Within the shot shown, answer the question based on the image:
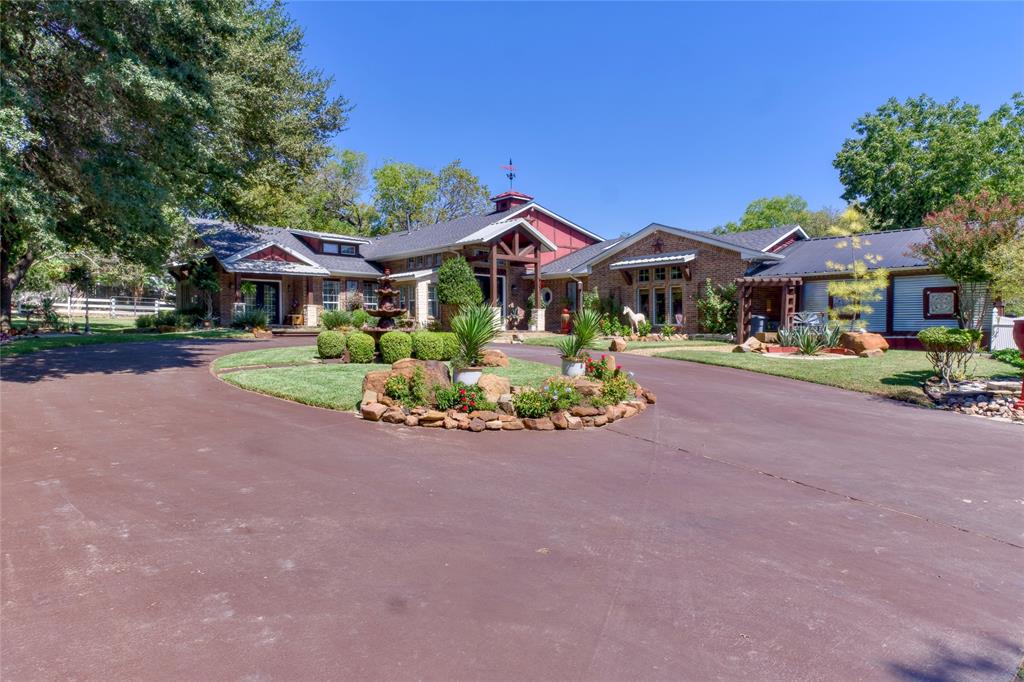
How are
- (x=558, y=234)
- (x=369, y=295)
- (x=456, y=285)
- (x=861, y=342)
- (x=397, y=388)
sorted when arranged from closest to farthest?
1. (x=397, y=388)
2. (x=861, y=342)
3. (x=456, y=285)
4. (x=369, y=295)
5. (x=558, y=234)

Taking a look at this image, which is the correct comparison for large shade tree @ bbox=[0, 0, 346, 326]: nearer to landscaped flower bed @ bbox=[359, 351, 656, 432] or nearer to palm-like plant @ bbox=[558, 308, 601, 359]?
landscaped flower bed @ bbox=[359, 351, 656, 432]

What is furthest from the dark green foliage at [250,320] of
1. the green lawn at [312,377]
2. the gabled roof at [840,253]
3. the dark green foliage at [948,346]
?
the dark green foliage at [948,346]

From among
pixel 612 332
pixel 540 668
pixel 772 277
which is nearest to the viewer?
pixel 540 668

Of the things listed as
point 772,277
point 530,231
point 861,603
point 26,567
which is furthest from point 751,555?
point 530,231

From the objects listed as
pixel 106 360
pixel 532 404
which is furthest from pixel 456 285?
pixel 532 404

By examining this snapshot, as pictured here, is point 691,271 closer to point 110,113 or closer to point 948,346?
point 948,346

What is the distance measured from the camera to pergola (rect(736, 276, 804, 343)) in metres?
20.9

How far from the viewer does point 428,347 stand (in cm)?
1330

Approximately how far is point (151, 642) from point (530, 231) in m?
28.8

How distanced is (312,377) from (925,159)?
37086 millimetres

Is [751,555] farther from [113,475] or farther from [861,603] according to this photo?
[113,475]

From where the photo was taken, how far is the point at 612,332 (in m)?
26.6

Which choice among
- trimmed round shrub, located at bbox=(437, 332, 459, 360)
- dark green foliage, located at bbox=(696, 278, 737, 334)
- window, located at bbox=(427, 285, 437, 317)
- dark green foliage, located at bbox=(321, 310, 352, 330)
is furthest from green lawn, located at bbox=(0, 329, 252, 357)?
dark green foliage, located at bbox=(696, 278, 737, 334)

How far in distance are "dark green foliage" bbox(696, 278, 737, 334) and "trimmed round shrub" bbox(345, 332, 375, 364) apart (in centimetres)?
1565
